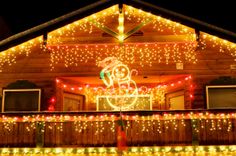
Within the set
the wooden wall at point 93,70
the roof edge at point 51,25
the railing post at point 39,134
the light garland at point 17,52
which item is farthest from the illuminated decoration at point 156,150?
the roof edge at point 51,25

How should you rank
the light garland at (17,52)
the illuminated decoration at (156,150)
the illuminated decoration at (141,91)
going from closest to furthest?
the illuminated decoration at (156,150), the light garland at (17,52), the illuminated decoration at (141,91)

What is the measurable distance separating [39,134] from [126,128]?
343 centimetres

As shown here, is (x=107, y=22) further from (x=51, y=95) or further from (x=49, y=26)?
(x=51, y=95)

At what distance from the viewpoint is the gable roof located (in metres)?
15.2

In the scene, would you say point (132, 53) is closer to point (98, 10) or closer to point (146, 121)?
point (98, 10)

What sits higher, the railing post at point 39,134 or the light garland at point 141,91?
the light garland at point 141,91

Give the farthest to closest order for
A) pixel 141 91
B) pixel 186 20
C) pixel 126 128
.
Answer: pixel 141 91
pixel 186 20
pixel 126 128

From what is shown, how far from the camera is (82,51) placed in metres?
15.5

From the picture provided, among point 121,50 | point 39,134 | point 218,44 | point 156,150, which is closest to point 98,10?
point 121,50

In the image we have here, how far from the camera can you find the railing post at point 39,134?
531 inches

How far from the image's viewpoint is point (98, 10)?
1584 centimetres

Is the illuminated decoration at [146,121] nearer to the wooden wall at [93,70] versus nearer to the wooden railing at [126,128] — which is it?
the wooden railing at [126,128]

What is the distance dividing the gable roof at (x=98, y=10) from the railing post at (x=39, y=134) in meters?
4.15

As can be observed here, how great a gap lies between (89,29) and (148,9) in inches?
112
